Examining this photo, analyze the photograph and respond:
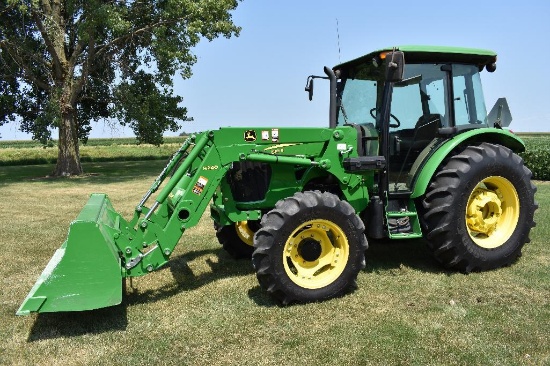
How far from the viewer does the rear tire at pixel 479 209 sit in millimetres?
4977

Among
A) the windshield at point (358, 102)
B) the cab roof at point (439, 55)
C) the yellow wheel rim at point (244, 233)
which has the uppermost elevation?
the cab roof at point (439, 55)

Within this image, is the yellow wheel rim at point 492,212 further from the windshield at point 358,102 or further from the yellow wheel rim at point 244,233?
the yellow wheel rim at point 244,233

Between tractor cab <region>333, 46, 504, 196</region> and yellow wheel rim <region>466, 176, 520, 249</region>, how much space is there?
0.71m

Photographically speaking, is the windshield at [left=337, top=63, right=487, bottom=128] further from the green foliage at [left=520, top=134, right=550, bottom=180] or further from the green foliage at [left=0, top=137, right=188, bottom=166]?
the green foliage at [left=0, top=137, right=188, bottom=166]

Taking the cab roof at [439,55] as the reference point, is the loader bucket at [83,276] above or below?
below

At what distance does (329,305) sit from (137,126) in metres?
17.6

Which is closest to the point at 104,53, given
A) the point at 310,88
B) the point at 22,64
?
the point at 22,64

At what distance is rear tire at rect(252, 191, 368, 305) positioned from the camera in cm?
432

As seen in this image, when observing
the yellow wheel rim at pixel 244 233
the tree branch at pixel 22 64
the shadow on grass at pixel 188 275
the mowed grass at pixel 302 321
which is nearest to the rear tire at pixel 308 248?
the mowed grass at pixel 302 321

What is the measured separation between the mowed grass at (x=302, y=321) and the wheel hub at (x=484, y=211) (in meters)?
0.50

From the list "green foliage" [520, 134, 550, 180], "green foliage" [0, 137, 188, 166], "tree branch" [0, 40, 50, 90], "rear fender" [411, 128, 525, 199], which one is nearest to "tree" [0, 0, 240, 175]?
"tree branch" [0, 40, 50, 90]

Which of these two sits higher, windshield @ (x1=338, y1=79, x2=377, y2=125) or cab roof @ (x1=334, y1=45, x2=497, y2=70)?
cab roof @ (x1=334, y1=45, x2=497, y2=70)

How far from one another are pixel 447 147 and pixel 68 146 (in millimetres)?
18834

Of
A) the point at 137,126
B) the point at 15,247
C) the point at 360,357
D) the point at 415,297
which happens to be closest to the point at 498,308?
the point at 415,297
